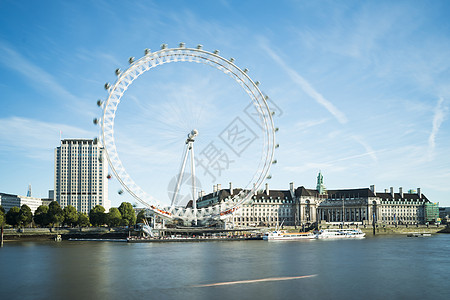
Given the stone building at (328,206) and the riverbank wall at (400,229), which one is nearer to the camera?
the riverbank wall at (400,229)

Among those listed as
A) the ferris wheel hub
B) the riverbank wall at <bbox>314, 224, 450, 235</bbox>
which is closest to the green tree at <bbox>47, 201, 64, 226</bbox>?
the ferris wheel hub

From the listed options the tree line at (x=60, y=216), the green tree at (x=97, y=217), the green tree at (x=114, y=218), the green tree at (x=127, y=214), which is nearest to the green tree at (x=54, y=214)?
the tree line at (x=60, y=216)

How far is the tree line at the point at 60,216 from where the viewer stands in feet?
370

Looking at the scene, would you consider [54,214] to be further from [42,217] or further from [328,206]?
[328,206]

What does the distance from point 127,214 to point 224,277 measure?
296 feet

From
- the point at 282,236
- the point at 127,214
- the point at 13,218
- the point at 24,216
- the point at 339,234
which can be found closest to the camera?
the point at 282,236

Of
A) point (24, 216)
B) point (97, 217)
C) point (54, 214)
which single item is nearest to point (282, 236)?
point (97, 217)

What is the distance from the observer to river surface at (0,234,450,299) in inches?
1394

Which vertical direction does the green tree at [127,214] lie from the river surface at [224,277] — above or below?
above

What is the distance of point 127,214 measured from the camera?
128 metres

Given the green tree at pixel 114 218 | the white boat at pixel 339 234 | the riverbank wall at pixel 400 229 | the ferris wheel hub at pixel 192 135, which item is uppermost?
the ferris wheel hub at pixel 192 135

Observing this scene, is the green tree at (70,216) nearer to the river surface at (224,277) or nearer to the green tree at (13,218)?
the green tree at (13,218)

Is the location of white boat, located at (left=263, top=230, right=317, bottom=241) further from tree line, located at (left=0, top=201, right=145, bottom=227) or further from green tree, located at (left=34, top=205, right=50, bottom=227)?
green tree, located at (left=34, top=205, right=50, bottom=227)

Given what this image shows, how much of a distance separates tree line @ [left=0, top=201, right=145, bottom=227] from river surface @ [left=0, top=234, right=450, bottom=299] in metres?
53.4
